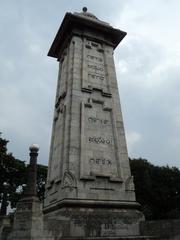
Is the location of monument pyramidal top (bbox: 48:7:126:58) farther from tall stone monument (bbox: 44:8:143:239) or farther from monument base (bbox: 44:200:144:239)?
monument base (bbox: 44:200:144:239)

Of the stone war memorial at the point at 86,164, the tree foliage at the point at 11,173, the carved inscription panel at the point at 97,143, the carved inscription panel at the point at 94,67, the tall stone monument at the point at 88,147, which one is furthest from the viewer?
the tree foliage at the point at 11,173

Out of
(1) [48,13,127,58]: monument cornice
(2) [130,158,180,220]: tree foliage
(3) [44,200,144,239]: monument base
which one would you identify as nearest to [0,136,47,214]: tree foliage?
(2) [130,158,180,220]: tree foliage

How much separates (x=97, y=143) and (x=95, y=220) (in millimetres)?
4184

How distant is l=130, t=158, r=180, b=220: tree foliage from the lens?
38.8 meters

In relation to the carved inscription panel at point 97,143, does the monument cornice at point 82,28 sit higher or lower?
higher

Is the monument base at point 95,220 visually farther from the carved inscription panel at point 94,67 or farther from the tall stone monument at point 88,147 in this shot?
the carved inscription panel at point 94,67

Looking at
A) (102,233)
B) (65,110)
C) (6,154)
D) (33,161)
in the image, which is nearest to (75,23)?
(65,110)

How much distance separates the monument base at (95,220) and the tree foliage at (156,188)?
2694 centimetres

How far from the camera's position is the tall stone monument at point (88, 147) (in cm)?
1170

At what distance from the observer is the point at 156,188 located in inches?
1549

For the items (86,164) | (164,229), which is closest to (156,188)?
(86,164)

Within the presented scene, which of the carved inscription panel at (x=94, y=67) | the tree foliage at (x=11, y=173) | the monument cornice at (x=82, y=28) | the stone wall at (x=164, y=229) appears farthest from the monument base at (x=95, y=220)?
the tree foliage at (x=11, y=173)

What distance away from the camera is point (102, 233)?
1133cm

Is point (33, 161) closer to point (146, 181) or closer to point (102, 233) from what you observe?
point (102, 233)
